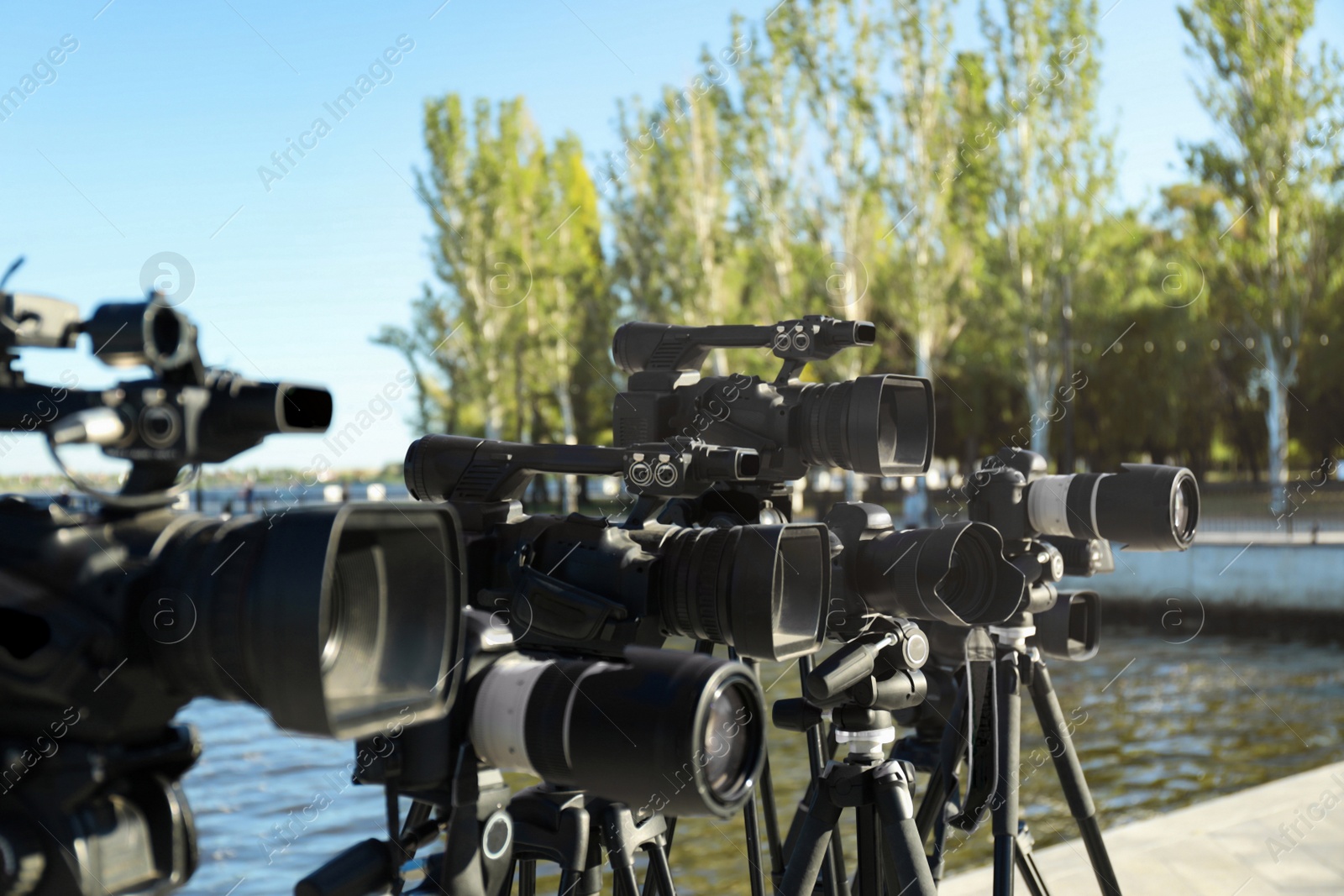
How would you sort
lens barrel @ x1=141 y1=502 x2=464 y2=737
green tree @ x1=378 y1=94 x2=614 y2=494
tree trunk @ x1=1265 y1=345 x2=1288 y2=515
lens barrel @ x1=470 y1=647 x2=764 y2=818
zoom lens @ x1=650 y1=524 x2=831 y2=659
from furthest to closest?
green tree @ x1=378 y1=94 x2=614 y2=494 → tree trunk @ x1=1265 y1=345 x2=1288 y2=515 → zoom lens @ x1=650 y1=524 x2=831 y2=659 → lens barrel @ x1=470 y1=647 x2=764 y2=818 → lens barrel @ x1=141 y1=502 x2=464 y2=737

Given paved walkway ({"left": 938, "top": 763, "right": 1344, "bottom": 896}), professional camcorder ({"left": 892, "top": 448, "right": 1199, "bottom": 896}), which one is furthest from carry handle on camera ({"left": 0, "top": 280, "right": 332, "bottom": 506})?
paved walkway ({"left": 938, "top": 763, "right": 1344, "bottom": 896})

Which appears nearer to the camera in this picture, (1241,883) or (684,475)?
(684,475)

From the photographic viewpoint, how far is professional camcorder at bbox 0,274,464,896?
0.92 meters

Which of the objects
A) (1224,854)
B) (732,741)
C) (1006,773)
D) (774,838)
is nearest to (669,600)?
(732,741)

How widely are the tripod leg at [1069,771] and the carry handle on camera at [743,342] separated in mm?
959

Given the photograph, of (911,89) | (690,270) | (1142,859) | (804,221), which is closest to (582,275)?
(690,270)

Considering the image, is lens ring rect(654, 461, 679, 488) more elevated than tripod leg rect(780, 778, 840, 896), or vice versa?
lens ring rect(654, 461, 679, 488)

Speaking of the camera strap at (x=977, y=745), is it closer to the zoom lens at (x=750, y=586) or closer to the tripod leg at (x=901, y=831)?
the tripod leg at (x=901, y=831)

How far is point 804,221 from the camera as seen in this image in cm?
1898

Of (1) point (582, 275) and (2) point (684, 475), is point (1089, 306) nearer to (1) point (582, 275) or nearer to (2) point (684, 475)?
(1) point (582, 275)

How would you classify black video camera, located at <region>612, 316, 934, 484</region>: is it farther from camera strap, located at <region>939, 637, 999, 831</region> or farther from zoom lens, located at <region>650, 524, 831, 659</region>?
camera strap, located at <region>939, 637, 999, 831</region>

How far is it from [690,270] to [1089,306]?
6.67 m

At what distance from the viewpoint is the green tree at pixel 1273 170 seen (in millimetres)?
16500

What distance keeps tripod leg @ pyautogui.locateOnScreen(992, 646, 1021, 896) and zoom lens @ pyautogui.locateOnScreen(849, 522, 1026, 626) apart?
0.41 m
